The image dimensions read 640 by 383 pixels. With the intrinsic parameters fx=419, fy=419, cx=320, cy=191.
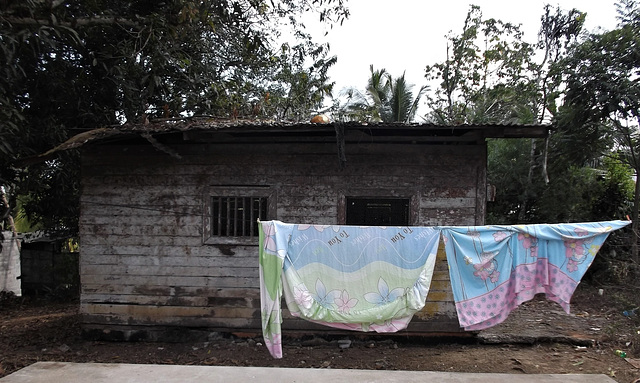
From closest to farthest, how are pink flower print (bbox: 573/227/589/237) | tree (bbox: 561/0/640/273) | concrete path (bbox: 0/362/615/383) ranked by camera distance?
concrete path (bbox: 0/362/615/383)
pink flower print (bbox: 573/227/589/237)
tree (bbox: 561/0/640/273)

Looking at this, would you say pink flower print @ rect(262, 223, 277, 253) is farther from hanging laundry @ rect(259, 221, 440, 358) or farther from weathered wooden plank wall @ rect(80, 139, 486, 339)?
weathered wooden plank wall @ rect(80, 139, 486, 339)

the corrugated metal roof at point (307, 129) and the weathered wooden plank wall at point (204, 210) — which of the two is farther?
the weathered wooden plank wall at point (204, 210)

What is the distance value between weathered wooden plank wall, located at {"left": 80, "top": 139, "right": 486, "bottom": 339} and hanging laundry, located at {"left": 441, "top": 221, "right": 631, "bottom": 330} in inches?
47.9

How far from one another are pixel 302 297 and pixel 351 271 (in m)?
0.58

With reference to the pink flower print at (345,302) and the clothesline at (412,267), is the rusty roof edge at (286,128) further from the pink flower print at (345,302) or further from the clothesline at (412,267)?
the pink flower print at (345,302)

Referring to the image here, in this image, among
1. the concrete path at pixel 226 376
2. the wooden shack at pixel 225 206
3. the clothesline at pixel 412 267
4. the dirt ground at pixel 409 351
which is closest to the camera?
the concrete path at pixel 226 376

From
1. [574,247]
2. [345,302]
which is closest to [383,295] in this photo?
[345,302]

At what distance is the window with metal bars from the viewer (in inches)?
233

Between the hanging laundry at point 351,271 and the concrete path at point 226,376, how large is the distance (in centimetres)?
51

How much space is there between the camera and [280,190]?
589cm

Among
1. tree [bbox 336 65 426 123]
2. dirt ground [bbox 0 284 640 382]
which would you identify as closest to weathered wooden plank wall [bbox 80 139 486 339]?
dirt ground [bbox 0 284 640 382]

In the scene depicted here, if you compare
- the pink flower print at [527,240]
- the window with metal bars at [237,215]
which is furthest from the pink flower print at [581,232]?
the window with metal bars at [237,215]

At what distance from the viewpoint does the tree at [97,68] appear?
17.7 feet

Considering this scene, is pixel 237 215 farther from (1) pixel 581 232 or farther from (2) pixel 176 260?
(1) pixel 581 232
